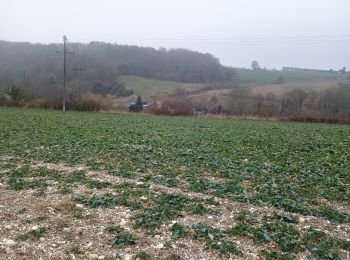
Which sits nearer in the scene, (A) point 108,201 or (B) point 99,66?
(A) point 108,201

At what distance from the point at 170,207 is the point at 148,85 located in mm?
89524

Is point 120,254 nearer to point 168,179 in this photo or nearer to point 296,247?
point 296,247

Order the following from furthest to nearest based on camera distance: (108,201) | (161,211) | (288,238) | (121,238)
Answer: (108,201) → (161,211) → (288,238) → (121,238)

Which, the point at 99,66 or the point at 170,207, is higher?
the point at 99,66

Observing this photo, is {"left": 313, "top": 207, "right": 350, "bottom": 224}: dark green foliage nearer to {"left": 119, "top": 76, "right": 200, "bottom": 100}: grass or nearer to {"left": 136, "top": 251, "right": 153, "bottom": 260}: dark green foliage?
{"left": 136, "top": 251, "right": 153, "bottom": 260}: dark green foliage

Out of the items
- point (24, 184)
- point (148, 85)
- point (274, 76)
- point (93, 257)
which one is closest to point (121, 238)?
point (93, 257)

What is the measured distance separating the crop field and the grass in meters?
78.9

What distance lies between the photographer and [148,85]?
314 feet

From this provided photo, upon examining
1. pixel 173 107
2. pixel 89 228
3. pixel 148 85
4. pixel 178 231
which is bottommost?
pixel 173 107

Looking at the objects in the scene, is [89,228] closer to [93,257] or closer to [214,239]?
[93,257]

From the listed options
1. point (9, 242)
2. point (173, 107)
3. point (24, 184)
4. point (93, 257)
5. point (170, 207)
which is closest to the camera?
point (93, 257)

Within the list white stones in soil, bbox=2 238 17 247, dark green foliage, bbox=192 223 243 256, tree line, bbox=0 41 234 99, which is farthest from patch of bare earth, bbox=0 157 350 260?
tree line, bbox=0 41 234 99

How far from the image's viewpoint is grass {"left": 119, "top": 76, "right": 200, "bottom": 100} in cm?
9238

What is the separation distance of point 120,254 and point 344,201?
6.20 metres
